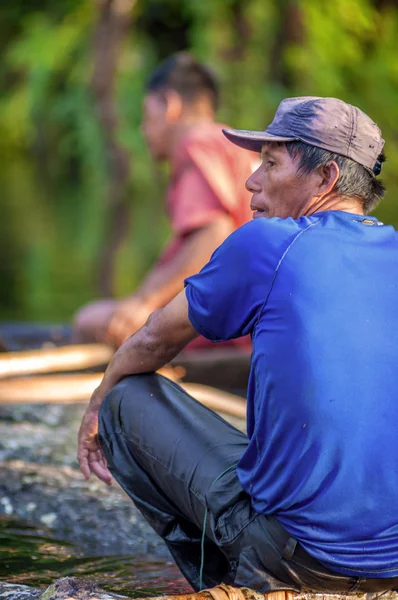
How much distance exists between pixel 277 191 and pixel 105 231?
39.7 feet

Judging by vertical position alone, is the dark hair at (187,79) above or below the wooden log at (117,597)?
above

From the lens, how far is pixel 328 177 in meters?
2.28

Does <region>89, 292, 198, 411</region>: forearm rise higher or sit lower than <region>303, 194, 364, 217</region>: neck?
lower

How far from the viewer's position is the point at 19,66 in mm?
20172

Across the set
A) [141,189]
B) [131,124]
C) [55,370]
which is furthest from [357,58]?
[55,370]

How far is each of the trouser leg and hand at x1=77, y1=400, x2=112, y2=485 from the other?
7 cm

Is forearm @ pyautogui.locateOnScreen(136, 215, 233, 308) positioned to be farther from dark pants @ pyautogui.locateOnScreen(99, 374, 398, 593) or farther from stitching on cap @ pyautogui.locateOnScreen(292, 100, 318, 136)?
stitching on cap @ pyautogui.locateOnScreen(292, 100, 318, 136)

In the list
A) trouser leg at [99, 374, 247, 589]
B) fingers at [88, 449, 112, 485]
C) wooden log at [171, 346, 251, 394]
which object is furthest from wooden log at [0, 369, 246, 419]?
trouser leg at [99, 374, 247, 589]

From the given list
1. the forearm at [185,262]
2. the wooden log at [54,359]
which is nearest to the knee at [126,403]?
the wooden log at [54,359]

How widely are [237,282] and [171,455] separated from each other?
0.50 meters

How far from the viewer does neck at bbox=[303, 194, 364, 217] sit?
2299 millimetres

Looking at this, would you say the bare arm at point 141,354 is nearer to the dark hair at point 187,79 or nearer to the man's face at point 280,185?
the man's face at point 280,185

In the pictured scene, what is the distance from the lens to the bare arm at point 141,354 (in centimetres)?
237

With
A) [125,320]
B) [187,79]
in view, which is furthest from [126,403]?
[187,79]
